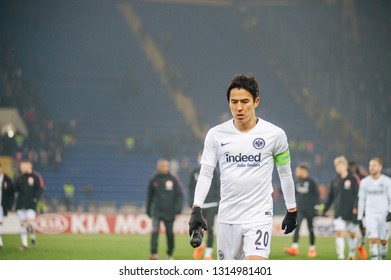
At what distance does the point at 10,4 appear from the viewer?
48.7m

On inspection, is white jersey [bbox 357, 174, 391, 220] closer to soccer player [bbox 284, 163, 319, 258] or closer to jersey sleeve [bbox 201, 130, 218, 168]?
soccer player [bbox 284, 163, 319, 258]

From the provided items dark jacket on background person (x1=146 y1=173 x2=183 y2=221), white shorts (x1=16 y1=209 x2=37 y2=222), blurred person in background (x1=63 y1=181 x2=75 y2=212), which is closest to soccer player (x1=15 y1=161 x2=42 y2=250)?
white shorts (x1=16 y1=209 x2=37 y2=222)

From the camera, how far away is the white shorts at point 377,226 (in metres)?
15.9

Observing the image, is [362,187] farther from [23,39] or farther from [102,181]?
[23,39]

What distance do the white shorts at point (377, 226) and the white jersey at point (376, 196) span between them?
0.10m

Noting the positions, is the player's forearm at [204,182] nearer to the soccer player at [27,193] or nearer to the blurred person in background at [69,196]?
the soccer player at [27,193]

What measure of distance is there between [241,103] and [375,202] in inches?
350

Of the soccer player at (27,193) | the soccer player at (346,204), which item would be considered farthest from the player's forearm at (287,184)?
the soccer player at (27,193)

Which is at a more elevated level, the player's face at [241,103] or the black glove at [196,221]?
the player's face at [241,103]

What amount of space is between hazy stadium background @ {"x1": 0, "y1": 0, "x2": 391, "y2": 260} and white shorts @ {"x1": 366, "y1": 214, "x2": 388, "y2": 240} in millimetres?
21911

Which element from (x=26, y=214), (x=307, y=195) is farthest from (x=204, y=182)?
(x=26, y=214)

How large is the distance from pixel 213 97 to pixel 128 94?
5103 millimetres

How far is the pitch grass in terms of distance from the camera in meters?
18.5
